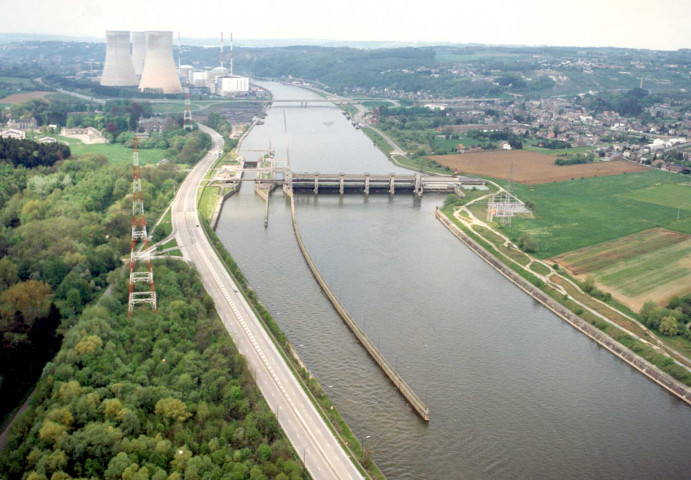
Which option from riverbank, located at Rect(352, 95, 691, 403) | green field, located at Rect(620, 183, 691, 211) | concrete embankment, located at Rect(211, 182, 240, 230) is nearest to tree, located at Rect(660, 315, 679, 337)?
riverbank, located at Rect(352, 95, 691, 403)

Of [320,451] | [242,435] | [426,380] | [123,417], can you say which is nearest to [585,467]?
[426,380]

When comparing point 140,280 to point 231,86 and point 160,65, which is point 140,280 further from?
point 231,86

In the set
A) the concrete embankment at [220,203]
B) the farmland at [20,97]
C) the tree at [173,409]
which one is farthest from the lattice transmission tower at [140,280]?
the farmland at [20,97]

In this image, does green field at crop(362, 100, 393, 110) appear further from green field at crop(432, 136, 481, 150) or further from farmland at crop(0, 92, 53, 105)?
farmland at crop(0, 92, 53, 105)

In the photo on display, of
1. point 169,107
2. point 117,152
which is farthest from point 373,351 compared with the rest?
point 169,107

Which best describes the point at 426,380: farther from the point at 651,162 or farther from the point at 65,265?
the point at 651,162
